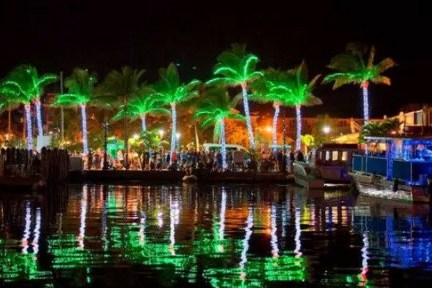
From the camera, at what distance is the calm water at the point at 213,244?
48.3 feet

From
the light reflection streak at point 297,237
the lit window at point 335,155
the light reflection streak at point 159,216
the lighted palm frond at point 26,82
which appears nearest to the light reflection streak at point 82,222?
the light reflection streak at point 159,216

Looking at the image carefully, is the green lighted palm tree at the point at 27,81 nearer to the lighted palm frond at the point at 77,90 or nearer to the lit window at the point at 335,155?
the lighted palm frond at the point at 77,90

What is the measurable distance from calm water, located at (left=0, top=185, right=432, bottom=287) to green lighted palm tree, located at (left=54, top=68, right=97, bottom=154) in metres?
40.0

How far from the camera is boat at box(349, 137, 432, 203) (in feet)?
111

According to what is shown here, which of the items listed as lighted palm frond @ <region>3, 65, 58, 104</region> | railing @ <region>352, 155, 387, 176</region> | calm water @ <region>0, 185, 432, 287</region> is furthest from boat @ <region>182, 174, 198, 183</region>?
lighted palm frond @ <region>3, 65, 58, 104</region>

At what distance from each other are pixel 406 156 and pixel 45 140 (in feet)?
118

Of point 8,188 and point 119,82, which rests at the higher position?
point 119,82

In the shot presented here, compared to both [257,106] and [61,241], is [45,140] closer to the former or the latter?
[257,106]

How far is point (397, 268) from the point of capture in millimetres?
15961

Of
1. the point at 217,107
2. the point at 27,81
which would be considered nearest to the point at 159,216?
the point at 217,107

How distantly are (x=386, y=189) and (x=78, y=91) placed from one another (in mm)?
43181

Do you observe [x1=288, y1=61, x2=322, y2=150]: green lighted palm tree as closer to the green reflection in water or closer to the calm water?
the calm water

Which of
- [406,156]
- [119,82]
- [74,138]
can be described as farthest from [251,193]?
[74,138]

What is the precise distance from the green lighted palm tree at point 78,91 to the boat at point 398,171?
37.1 meters
